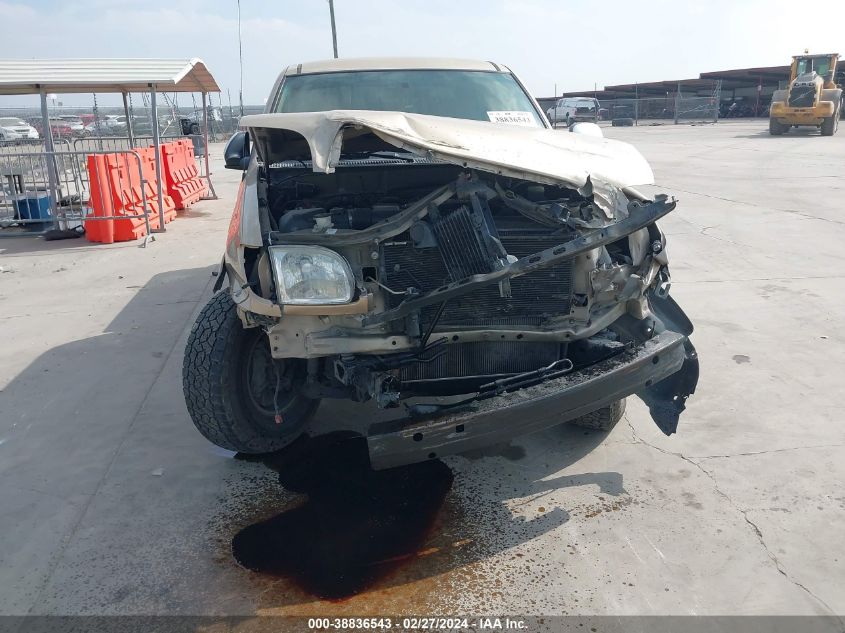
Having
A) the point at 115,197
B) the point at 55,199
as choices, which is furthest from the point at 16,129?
the point at 115,197

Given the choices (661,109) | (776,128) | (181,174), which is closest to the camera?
(181,174)

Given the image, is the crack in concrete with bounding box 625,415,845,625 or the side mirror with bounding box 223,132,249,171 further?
the side mirror with bounding box 223,132,249,171

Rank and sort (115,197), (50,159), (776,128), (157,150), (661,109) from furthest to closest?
(661,109) < (776,128) < (50,159) < (157,150) < (115,197)

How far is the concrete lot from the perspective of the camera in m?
2.57

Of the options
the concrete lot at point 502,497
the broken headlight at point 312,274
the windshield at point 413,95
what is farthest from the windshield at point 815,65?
the broken headlight at point 312,274

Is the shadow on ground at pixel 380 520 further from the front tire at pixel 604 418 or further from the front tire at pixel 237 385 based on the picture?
the front tire at pixel 237 385

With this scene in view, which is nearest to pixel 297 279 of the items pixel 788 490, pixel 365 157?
pixel 365 157

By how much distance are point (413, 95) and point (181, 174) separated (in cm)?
871

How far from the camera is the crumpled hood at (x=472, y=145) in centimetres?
268

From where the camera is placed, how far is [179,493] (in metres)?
3.27

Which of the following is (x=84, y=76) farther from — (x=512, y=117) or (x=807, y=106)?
(x=807, y=106)

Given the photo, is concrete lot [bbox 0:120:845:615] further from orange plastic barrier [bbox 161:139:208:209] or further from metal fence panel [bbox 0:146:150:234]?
orange plastic barrier [bbox 161:139:208:209]

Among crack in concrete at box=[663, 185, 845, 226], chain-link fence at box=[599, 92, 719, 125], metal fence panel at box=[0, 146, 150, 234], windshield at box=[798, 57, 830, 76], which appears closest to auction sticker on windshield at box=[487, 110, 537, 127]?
crack in concrete at box=[663, 185, 845, 226]

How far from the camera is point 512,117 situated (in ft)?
14.4
